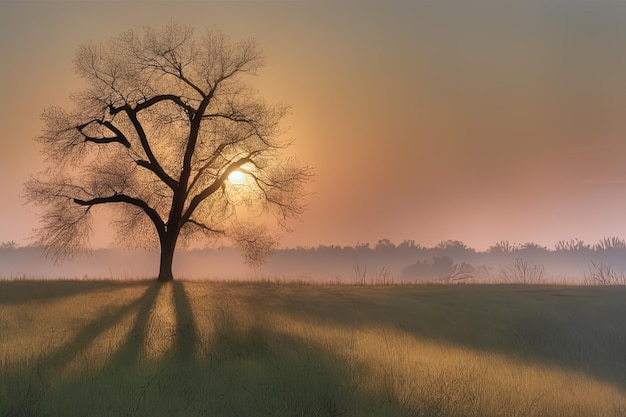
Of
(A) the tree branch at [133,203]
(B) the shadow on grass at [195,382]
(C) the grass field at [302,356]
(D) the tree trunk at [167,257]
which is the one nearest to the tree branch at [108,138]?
(A) the tree branch at [133,203]

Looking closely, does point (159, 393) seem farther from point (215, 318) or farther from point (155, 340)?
point (215, 318)

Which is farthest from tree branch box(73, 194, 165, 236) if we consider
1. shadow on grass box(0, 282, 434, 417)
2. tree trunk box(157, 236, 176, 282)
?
shadow on grass box(0, 282, 434, 417)

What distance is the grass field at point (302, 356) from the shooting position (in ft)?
31.6

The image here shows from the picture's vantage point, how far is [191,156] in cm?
2580

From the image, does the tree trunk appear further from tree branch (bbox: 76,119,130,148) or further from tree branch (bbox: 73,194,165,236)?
tree branch (bbox: 76,119,130,148)

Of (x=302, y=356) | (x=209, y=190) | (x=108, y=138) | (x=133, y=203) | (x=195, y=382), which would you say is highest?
(x=108, y=138)

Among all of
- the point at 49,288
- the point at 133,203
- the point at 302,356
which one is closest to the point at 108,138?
the point at 133,203

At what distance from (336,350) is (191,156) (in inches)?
626

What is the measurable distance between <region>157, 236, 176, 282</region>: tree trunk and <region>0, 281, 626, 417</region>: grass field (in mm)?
4994

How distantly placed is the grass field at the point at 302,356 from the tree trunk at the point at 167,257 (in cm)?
499

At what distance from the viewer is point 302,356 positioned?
11.6 metres

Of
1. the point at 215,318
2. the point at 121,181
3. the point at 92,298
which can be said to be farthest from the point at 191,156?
the point at 215,318

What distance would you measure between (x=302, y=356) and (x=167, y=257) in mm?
15352

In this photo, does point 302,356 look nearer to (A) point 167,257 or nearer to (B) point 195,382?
(B) point 195,382
